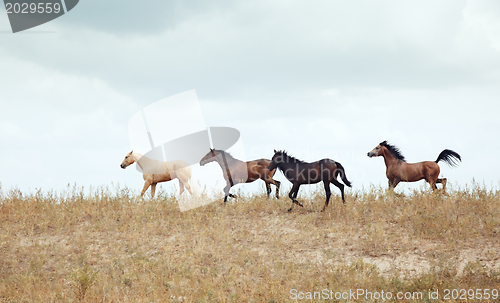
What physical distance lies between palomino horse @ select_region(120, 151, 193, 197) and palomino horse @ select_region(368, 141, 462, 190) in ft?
26.4

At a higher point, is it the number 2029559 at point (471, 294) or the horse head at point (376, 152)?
the horse head at point (376, 152)

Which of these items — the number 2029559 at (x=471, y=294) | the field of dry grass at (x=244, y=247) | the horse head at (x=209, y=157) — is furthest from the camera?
the horse head at (x=209, y=157)

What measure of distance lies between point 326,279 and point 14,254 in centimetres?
894

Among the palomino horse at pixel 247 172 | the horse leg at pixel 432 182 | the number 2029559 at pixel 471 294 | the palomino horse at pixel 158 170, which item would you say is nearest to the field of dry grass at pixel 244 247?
the number 2029559 at pixel 471 294

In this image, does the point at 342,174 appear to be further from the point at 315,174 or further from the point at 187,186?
the point at 187,186

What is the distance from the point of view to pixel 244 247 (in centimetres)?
987

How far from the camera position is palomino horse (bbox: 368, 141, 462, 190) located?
1459 centimetres

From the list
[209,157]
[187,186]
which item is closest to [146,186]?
[187,186]

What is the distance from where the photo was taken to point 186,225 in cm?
1170

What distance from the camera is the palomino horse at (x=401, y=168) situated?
14.6 metres

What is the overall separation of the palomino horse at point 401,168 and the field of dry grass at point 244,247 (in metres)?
1.86

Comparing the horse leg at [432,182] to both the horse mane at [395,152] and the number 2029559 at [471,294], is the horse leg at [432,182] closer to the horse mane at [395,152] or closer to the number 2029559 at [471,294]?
the horse mane at [395,152]

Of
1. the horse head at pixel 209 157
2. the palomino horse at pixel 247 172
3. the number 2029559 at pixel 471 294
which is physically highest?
the horse head at pixel 209 157

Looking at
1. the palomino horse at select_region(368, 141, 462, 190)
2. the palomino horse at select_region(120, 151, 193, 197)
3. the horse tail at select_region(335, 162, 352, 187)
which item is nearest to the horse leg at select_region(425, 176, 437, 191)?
the palomino horse at select_region(368, 141, 462, 190)
